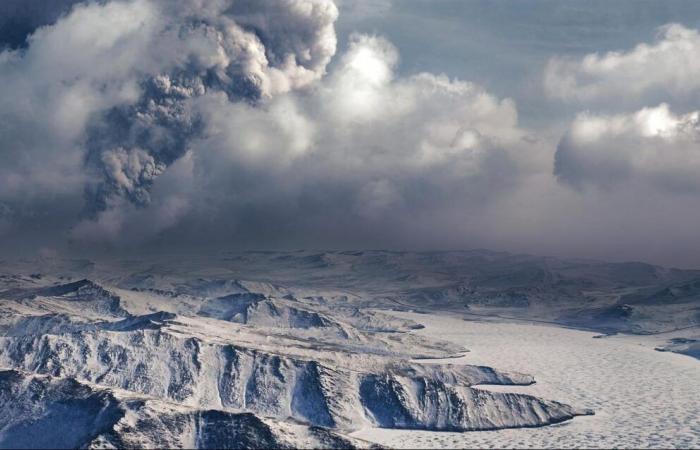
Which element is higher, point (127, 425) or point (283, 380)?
point (283, 380)

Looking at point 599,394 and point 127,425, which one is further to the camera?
point 599,394

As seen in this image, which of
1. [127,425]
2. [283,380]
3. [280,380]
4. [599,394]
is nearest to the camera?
[127,425]

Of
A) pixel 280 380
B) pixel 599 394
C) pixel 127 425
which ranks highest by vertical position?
pixel 280 380

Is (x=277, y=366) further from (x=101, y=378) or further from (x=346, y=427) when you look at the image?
(x=101, y=378)

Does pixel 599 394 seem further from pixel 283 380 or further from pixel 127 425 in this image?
pixel 127 425

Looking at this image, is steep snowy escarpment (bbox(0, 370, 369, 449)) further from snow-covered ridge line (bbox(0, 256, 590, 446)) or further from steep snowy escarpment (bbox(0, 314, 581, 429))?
steep snowy escarpment (bbox(0, 314, 581, 429))

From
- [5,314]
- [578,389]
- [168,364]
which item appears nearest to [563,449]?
[578,389]

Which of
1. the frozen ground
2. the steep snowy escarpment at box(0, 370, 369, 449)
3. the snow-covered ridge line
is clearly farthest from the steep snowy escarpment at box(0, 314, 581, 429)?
the steep snowy escarpment at box(0, 370, 369, 449)

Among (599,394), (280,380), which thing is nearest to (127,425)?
(280,380)
